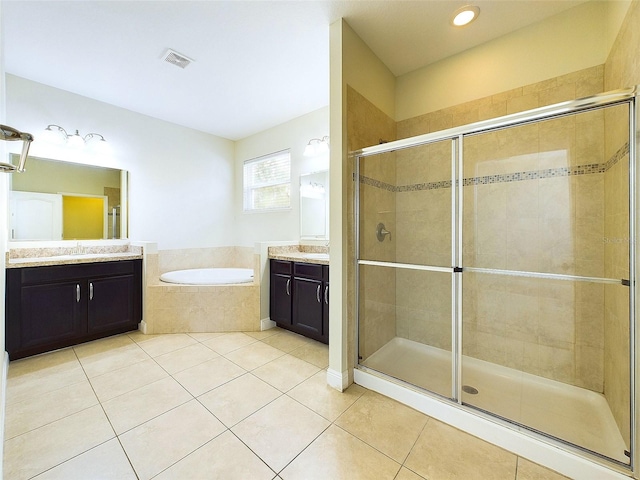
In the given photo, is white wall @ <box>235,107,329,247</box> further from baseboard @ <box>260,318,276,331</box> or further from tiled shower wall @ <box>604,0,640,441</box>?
tiled shower wall @ <box>604,0,640,441</box>

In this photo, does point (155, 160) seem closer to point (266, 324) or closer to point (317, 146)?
point (317, 146)

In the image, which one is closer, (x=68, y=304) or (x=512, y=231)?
(x=512, y=231)

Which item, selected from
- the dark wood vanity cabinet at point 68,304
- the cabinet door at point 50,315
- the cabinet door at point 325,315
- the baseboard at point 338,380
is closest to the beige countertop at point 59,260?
the dark wood vanity cabinet at point 68,304

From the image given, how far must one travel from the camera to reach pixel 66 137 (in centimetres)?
283

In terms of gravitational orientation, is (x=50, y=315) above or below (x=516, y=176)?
below

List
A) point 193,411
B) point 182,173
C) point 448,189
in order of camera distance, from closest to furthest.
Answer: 1. point 193,411
2. point 448,189
3. point 182,173

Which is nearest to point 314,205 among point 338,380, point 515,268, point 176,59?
point 176,59

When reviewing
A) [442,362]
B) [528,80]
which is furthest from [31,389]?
[528,80]

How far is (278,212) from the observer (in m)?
3.76

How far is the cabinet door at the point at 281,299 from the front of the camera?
2862mm

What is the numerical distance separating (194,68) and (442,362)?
3.36 metres

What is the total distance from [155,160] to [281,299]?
2.49 metres

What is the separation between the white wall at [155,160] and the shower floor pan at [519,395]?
309cm

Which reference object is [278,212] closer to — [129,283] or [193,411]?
[129,283]
